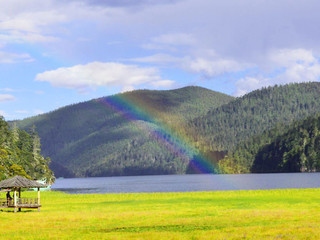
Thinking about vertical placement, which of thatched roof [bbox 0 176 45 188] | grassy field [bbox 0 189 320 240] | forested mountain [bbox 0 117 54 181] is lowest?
grassy field [bbox 0 189 320 240]

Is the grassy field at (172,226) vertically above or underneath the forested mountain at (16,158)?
underneath

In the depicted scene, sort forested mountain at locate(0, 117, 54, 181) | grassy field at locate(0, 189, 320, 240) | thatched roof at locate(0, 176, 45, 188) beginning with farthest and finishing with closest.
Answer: forested mountain at locate(0, 117, 54, 181) → thatched roof at locate(0, 176, 45, 188) → grassy field at locate(0, 189, 320, 240)

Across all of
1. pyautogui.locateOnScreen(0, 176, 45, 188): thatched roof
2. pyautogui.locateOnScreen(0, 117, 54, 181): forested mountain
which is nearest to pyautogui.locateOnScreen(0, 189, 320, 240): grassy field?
pyautogui.locateOnScreen(0, 176, 45, 188): thatched roof

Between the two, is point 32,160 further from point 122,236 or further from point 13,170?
point 122,236

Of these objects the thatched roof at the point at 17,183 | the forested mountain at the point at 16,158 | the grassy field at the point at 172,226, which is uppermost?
the forested mountain at the point at 16,158

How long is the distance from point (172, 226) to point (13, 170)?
10188cm

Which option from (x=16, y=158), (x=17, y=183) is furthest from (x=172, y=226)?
(x=16, y=158)

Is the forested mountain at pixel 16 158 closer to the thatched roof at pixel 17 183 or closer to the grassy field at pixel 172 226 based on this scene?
the thatched roof at pixel 17 183

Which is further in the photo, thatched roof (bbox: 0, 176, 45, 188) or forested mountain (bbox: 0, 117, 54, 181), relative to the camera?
forested mountain (bbox: 0, 117, 54, 181)

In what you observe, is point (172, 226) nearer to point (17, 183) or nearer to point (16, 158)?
point (17, 183)

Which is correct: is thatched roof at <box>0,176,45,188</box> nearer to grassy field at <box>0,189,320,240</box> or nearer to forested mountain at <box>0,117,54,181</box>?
grassy field at <box>0,189,320,240</box>

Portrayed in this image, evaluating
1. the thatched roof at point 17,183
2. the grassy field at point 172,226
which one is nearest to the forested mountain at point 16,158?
the thatched roof at point 17,183

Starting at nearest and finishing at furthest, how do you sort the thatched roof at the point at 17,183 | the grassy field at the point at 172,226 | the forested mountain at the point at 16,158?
the grassy field at the point at 172,226 < the thatched roof at the point at 17,183 < the forested mountain at the point at 16,158

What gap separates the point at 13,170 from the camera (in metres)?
138
